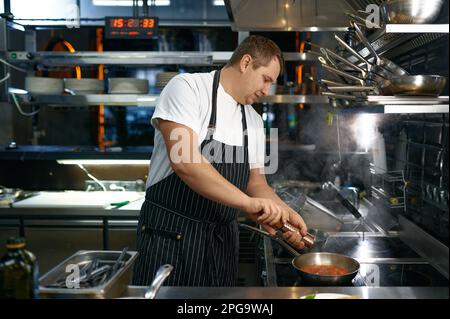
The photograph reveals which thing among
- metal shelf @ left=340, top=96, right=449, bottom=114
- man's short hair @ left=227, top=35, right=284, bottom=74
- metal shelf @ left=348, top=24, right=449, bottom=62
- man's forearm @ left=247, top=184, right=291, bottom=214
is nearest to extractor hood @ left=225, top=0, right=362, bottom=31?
metal shelf @ left=348, top=24, right=449, bottom=62

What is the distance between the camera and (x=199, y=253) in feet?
7.11

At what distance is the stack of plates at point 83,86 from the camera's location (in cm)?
389

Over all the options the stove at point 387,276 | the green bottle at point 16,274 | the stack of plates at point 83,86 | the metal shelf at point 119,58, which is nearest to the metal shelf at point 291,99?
the metal shelf at point 119,58

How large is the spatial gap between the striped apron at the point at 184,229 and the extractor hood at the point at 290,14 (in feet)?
2.54

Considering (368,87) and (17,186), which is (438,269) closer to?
(368,87)

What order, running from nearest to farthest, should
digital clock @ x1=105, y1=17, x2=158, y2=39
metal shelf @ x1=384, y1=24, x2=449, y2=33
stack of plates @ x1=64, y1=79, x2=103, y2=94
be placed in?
metal shelf @ x1=384, y1=24, x2=449, y2=33 < digital clock @ x1=105, y1=17, x2=158, y2=39 < stack of plates @ x1=64, y1=79, x2=103, y2=94

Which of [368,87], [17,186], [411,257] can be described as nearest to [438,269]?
[411,257]

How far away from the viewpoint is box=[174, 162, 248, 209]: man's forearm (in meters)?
1.75

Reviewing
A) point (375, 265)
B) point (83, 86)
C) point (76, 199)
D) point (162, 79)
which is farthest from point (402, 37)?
point (76, 199)

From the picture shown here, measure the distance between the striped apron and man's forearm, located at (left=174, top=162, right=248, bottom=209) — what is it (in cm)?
33

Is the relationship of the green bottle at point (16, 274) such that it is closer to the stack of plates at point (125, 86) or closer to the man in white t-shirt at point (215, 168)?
the man in white t-shirt at point (215, 168)

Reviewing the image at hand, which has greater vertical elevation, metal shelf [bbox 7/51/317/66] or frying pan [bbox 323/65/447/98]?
metal shelf [bbox 7/51/317/66]

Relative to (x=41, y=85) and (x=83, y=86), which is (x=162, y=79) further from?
(x=41, y=85)

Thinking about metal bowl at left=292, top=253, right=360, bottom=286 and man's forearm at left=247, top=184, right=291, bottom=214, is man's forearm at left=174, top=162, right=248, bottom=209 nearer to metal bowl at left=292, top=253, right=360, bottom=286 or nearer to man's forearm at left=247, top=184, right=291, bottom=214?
metal bowl at left=292, top=253, right=360, bottom=286
